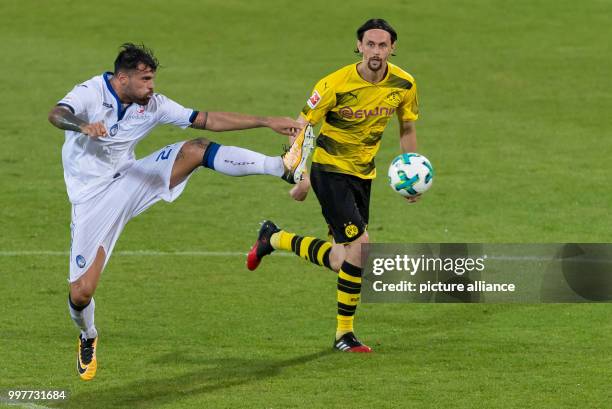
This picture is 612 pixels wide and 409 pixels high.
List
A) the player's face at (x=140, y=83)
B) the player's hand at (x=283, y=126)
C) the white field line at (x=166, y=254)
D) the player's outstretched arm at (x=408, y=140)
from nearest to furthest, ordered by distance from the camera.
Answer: the player's hand at (x=283, y=126) → the player's face at (x=140, y=83) → the player's outstretched arm at (x=408, y=140) → the white field line at (x=166, y=254)

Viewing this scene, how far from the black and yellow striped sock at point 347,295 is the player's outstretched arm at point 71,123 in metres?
3.07

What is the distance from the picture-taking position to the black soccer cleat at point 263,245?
44.5 ft

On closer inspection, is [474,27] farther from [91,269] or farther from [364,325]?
[91,269]

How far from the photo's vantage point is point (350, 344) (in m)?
11.7

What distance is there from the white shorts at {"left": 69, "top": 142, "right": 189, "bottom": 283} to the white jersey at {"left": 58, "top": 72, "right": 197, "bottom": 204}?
71 mm

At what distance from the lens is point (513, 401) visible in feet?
33.4

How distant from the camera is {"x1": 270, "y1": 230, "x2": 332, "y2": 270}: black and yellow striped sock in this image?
12.5m

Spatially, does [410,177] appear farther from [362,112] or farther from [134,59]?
[134,59]

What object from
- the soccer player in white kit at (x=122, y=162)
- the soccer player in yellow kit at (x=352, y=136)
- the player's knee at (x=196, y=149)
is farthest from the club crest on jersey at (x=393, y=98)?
the player's knee at (x=196, y=149)

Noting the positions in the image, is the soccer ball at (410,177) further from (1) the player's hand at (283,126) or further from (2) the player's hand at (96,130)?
(2) the player's hand at (96,130)

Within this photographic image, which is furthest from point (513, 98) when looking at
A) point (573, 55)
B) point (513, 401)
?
point (513, 401)

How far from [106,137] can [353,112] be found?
2.30 metres

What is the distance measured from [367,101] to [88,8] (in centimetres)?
1804

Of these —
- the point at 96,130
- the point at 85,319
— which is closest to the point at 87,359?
the point at 85,319
